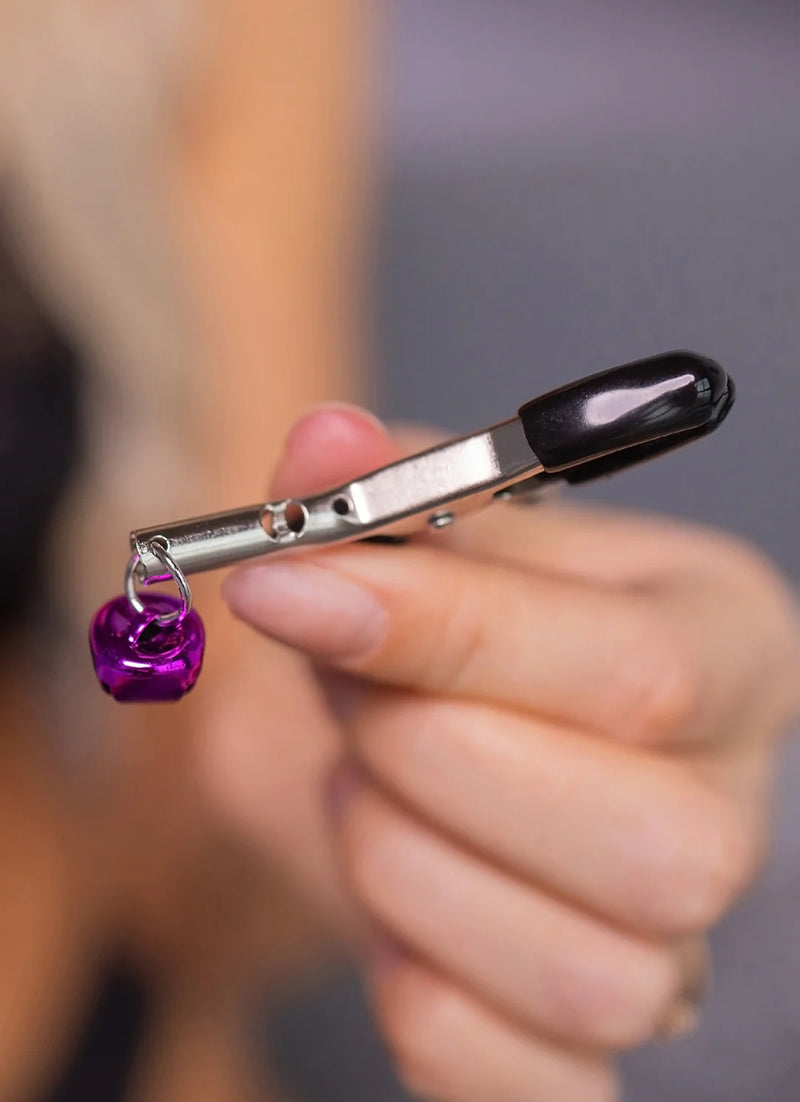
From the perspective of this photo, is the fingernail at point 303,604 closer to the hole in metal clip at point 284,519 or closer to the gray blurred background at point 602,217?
the hole in metal clip at point 284,519

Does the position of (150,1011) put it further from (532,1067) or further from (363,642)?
(363,642)

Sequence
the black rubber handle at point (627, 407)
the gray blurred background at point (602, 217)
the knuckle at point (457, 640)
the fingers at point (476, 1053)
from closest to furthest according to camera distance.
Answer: the black rubber handle at point (627, 407)
the knuckle at point (457, 640)
the fingers at point (476, 1053)
the gray blurred background at point (602, 217)

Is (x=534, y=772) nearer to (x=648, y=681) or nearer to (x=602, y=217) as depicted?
(x=648, y=681)

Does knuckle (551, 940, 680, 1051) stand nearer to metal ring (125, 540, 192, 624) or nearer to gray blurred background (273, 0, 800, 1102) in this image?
metal ring (125, 540, 192, 624)

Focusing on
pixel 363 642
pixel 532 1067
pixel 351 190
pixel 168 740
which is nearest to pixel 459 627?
pixel 363 642

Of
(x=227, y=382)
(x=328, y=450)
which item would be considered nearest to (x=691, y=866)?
(x=328, y=450)

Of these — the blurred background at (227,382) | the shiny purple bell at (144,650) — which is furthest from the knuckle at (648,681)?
the blurred background at (227,382)

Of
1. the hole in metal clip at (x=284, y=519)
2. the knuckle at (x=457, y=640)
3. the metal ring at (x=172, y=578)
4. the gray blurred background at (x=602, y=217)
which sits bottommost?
the knuckle at (x=457, y=640)

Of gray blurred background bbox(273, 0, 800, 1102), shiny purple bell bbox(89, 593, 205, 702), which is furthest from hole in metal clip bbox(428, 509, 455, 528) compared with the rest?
gray blurred background bbox(273, 0, 800, 1102)
